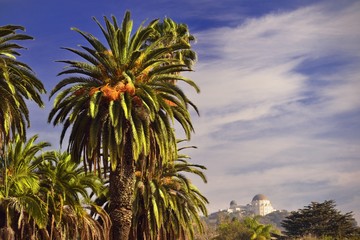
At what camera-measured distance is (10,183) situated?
3416 centimetres

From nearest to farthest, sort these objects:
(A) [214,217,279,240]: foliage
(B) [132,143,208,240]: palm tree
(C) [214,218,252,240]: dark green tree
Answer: (B) [132,143,208,240]: palm tree, (A) [214,217,279,240]: foliage, (C) [214,218,252,240]: dark green tree

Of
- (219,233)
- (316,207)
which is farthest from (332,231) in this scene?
(219,233)

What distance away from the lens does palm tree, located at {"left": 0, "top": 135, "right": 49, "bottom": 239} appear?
3147 cm

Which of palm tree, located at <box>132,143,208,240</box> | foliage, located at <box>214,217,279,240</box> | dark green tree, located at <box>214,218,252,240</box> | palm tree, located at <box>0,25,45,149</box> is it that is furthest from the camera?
dark green tree, located at <box>214,218,252,240</box>

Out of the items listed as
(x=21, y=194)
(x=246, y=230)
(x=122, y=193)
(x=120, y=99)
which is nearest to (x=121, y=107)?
(x=120, y=99)

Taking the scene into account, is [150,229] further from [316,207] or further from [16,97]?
[316,207]

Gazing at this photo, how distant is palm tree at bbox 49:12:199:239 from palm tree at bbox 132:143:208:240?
860cm

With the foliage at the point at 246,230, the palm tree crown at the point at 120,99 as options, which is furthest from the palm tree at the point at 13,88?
the foliage at the point at 246,230

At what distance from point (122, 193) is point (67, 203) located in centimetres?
736

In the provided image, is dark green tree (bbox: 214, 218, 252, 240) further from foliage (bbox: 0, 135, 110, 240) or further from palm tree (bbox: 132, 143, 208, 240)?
foliage (bbox: 0, 135, 110, 240)

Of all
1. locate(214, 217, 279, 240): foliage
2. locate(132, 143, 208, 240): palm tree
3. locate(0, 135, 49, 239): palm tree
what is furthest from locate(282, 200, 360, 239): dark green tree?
locate(0, 135, 49, 239): palm tree

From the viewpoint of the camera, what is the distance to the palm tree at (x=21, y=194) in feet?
103

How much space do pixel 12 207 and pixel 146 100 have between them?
11.4 m

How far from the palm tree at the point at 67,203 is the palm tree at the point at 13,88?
5342 mm
